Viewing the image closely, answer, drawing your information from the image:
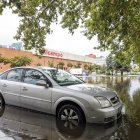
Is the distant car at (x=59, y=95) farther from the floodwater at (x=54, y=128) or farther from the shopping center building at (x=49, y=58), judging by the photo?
the shopping center building at (x=49, y=58)

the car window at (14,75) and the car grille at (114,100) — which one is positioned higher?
the car window at (14,75)

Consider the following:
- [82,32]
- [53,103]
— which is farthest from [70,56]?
[53,103]

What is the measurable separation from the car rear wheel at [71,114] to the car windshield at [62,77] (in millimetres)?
875

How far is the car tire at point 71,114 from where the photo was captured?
7.72 metres

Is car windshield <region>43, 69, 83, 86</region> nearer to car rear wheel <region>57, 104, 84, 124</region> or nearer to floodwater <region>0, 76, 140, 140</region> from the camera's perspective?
car rear wheel <region>57, 104, 84, 124</region>

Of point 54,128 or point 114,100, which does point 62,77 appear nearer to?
point 114,100

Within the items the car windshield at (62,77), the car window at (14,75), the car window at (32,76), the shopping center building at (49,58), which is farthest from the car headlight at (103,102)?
the shopping center building at (49,58)

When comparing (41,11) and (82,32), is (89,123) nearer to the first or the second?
(41,11)

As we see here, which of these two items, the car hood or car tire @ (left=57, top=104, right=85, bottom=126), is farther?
the car hood

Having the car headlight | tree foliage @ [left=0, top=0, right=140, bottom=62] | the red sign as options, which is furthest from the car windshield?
the red sign

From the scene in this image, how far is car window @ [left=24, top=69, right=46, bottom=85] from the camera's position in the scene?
29.4 ft

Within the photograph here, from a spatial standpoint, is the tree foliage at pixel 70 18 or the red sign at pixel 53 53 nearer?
the tree foliage at pixel 70 18

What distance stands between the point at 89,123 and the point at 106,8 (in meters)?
5.02

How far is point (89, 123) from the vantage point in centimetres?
776
